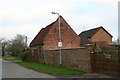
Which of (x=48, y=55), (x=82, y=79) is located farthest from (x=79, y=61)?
(x=48, y=55)

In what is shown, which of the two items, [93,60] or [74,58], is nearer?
[93,60]

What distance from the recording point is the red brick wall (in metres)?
42.8

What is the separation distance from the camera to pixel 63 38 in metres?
44.8

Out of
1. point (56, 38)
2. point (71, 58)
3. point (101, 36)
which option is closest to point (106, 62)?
point (71, 58)

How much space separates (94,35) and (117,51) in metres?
45.8

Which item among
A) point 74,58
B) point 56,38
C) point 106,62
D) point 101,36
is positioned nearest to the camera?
point 106,62

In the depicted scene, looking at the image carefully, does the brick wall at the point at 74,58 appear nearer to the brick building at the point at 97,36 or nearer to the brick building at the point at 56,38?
the brick building at the point at 56,38

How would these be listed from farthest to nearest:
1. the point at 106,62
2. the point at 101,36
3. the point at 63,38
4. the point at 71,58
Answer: the point at 101,36 → the point at 63,38 → the point at 71,58 → the point at 106,62

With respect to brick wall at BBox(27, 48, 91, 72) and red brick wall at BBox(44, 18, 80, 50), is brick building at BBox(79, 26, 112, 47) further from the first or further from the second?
brick wall at BBox(27, 48, 91, 72)

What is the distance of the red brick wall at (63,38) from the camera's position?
42812mm

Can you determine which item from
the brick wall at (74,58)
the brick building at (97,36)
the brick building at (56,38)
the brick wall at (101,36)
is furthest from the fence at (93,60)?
the brick wall at (101,36)

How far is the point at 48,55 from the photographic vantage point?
110 feet

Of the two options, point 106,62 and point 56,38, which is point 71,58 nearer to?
point 106,62

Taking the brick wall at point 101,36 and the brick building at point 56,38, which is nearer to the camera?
the brick building at point 56,38
